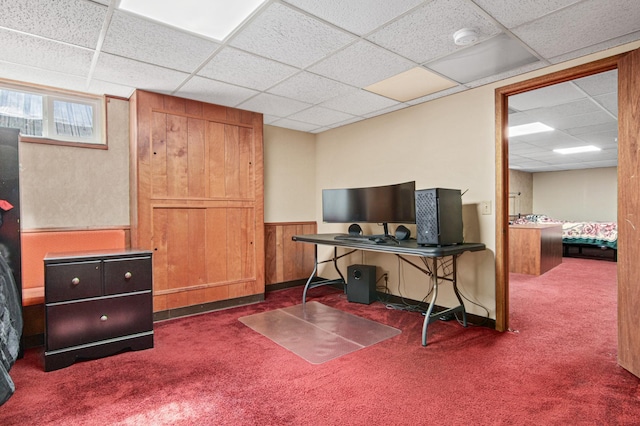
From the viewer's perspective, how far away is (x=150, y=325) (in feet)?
8.81

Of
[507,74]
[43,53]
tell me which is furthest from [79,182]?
[507,74]

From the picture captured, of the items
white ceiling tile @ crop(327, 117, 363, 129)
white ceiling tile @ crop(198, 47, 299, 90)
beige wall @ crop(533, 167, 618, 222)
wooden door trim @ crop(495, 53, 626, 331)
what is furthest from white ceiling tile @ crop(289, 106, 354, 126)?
beige wall @ crop(533, 167, 618, 222)

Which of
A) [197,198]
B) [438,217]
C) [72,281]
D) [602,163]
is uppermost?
[602,163]

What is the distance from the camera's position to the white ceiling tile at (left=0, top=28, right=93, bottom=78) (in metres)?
2.26

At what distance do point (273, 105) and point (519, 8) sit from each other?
2.43 m

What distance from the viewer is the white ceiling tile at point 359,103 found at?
3.40m

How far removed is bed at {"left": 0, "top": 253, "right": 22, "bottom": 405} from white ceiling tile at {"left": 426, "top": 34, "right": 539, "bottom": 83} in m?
3.35

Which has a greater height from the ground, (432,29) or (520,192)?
(432,29)

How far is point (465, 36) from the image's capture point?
2.17 metres

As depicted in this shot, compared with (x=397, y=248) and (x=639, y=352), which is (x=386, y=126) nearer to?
(x=397, y=248)

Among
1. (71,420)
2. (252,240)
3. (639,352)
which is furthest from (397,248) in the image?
(71,420)

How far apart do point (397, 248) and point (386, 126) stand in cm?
182

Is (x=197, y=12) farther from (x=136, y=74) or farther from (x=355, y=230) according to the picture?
(x=355, y=230)

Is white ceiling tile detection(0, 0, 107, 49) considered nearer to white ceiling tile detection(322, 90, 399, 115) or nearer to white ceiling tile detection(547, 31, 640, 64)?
white ceiling tile detection(322, 90, 399, 115)
